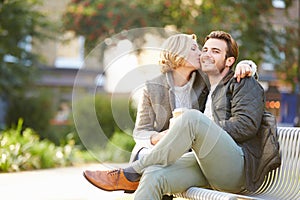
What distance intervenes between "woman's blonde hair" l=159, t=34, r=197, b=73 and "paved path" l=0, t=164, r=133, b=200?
1.06 meters

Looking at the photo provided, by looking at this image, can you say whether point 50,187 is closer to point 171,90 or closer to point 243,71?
point 171,90

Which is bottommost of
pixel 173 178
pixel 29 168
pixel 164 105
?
pixel 29 168

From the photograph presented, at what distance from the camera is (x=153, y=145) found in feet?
11.6

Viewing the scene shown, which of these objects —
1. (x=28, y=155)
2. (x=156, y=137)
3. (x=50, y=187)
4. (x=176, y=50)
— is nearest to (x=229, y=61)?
(x=176, y=50)

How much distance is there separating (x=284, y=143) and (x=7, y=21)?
37.1ft

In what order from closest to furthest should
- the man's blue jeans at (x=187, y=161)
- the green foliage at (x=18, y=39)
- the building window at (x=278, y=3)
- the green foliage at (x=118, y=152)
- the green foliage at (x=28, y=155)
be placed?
1. the man's blue jeans at (x=187, y=161)
2. the green foliage at (x=118, y=152)
3. the green foliage at (x=28, y=155)
4. the green foliage at (x=18, y=39)
5. the building window at (x=278, y=3)

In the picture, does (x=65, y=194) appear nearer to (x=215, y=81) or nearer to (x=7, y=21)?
(x=215, y=81)

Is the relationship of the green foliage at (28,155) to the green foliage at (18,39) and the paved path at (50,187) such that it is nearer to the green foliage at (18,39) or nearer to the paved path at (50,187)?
the paved path at (50,187)

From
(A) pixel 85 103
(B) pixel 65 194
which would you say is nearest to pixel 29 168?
→ (B) pixel 65 194

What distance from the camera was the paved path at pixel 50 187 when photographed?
16.9 feet

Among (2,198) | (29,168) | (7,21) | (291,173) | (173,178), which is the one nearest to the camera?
(173,178)

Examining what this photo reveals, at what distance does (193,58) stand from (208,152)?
67 centimetres

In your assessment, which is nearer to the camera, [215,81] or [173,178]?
[173,178]

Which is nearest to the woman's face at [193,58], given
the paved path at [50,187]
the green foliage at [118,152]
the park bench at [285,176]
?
the park bench at [285,176]
